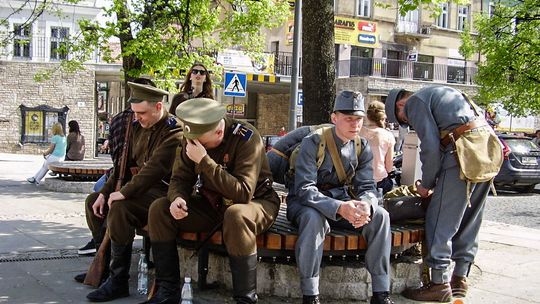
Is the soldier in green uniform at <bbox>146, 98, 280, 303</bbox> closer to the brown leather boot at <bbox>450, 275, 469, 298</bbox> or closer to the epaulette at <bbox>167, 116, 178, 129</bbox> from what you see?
the epaulette at <bbox>167, 116, 178, 129</bbox>

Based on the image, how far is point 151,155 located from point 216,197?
33.7 inches

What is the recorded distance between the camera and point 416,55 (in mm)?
40156

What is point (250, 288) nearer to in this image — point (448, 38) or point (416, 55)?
point (416, 55)

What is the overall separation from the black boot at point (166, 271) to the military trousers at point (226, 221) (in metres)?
0.06

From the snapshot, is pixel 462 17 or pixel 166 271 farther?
pixel 462 17

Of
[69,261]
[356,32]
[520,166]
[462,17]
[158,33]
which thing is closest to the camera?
[69,261]

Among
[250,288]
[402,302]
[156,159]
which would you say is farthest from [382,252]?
[156,159]

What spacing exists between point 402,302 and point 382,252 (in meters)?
0.63

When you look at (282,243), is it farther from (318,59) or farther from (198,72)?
(318,59)

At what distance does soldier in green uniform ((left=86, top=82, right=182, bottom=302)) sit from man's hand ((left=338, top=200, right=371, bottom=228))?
60.1 inches

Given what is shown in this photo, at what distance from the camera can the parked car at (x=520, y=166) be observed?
1650cm

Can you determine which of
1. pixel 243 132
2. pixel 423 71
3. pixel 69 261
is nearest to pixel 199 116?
pixel 243 132

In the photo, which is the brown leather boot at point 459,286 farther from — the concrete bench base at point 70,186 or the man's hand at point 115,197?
the concrete bench base at point 70,186

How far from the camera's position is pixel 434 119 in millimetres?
5039
